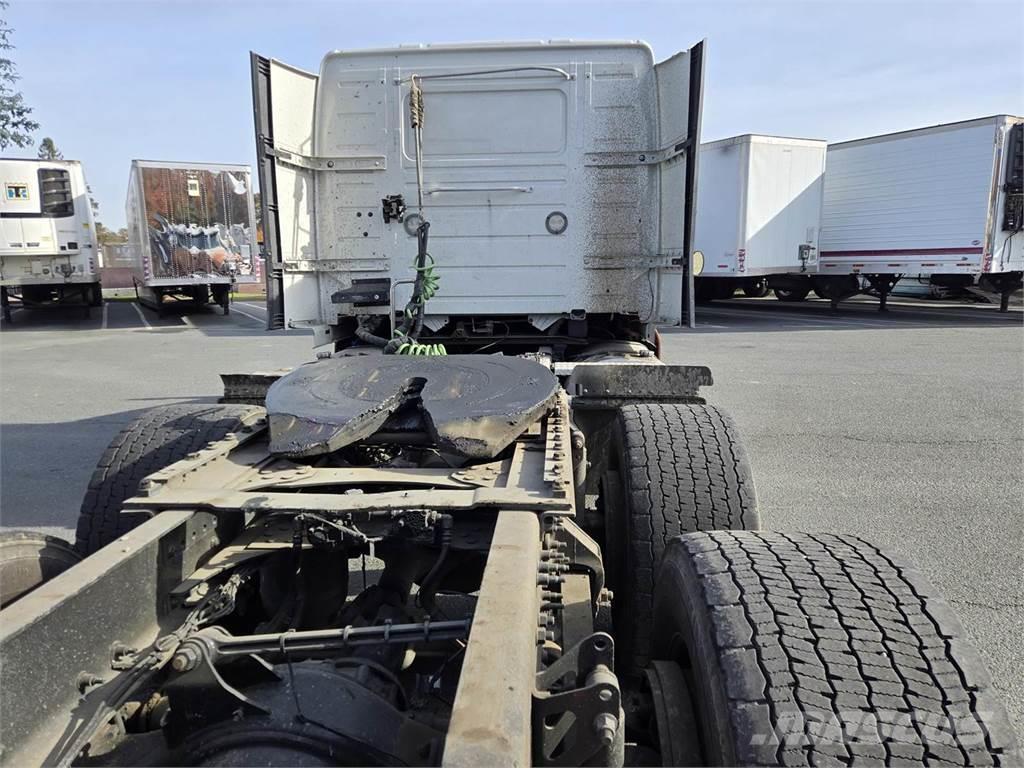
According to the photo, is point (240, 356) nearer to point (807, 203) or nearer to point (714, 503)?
point (714, 503)

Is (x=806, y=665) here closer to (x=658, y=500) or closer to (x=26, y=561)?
(x=658, y=500)

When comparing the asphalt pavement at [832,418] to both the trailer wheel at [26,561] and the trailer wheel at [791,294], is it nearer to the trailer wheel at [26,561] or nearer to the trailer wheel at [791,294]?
the trailer wheel at [26,561]

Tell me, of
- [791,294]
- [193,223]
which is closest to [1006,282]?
[791,294]

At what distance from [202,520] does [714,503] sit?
1.88 metres

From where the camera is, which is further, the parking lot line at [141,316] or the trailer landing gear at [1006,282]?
the trailer landing gear at [1006,282]

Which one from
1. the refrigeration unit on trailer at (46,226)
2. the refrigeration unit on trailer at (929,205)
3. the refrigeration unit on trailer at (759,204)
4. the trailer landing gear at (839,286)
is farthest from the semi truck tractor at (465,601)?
the trailer landing gear at (839,286)

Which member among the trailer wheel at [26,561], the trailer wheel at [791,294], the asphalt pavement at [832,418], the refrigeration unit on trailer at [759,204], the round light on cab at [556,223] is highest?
the refrigeration unit on trailer at [759,204]

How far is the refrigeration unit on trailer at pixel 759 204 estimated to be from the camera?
1678 centimetres

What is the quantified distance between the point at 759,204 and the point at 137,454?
1607cm

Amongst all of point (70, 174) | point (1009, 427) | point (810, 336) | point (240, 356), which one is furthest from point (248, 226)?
point (1009, 427)

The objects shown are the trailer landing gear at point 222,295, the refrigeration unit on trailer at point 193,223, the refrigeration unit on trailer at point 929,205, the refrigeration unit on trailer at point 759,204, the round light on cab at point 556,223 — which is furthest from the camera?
the trailer landing gear at point 222,295

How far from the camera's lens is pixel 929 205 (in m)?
17.1

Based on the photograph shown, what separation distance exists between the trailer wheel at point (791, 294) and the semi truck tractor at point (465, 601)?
64.3 ft

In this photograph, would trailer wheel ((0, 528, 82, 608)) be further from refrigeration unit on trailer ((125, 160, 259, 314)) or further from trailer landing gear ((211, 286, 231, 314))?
trailer landing gear ((211, 286, 231, 314))
